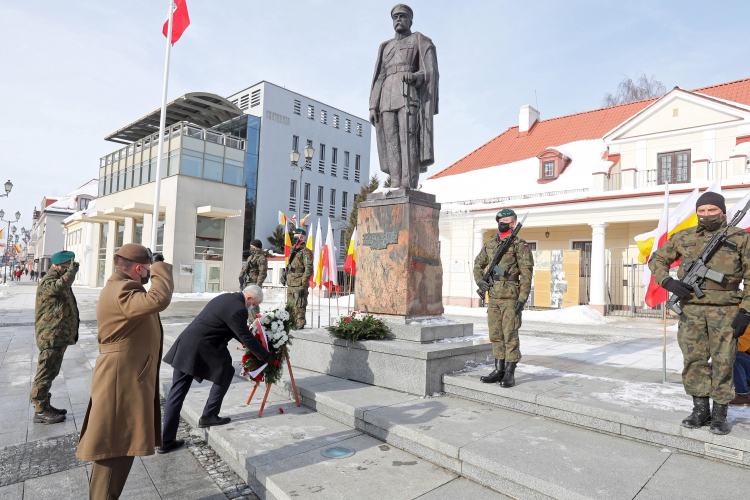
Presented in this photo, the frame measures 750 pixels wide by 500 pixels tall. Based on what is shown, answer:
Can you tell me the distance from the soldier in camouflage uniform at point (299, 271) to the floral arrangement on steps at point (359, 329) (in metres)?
3.19

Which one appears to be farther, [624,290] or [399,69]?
[624,290]

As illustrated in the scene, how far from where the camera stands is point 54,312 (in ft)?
16.1

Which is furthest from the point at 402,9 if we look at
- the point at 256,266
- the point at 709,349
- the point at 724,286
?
the point at 256,266

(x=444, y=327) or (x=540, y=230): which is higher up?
(x=540, y=230)

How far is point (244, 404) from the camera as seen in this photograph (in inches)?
199

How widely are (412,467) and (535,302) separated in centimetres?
1708

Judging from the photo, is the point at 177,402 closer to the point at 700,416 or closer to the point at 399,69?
the point at 700,416

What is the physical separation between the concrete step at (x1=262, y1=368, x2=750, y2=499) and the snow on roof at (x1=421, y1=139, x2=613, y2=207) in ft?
53.1

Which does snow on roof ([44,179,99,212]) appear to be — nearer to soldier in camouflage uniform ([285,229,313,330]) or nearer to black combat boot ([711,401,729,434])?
soldier in camouflage uniform ([285,229,313,330])

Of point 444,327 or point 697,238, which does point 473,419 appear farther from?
point 697,238

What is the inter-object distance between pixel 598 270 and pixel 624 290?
1615 millimetres

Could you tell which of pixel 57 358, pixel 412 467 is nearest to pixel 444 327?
pixel 412 467

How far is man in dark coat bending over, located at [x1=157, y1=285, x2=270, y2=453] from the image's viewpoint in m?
4.19

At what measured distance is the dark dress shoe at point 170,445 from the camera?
4062 mm
